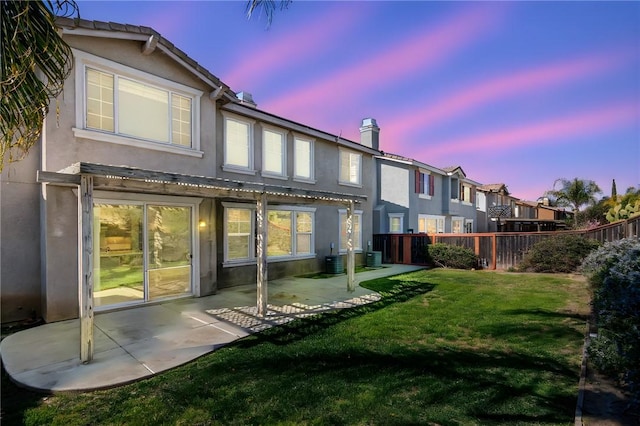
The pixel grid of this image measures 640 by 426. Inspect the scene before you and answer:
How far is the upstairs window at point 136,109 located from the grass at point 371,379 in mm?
6055

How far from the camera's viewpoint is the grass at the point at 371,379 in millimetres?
3645

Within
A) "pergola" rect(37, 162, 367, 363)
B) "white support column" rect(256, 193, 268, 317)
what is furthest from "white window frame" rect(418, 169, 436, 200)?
"white support column" rect(256, 193, 268, 317)

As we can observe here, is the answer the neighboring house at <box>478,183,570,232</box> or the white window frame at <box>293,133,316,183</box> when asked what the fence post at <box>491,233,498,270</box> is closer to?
the white window frame at <box>293,133,316,183</box>

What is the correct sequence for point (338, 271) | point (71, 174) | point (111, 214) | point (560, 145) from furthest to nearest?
1. point (560, 145)
2. point (338, 271)
3. point (111, 214)
4. point (71, 174)

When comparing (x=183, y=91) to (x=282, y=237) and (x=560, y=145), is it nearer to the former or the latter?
(x=282, y=237)

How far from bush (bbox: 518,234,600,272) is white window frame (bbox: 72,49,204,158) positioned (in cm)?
1411

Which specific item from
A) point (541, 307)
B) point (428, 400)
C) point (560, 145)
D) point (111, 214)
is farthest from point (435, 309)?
point (560, 145)

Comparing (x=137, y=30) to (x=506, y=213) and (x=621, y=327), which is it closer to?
(x=621, y=327)

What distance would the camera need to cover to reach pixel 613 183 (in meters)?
40.9

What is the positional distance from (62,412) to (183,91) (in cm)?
804

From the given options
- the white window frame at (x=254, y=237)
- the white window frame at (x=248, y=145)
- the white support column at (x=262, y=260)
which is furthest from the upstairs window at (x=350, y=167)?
the white support column at (x=262, y=260)

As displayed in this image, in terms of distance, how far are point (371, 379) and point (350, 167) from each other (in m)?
12.7

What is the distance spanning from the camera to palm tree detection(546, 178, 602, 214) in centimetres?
3434

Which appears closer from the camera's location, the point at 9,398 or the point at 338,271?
the point at 9,398
